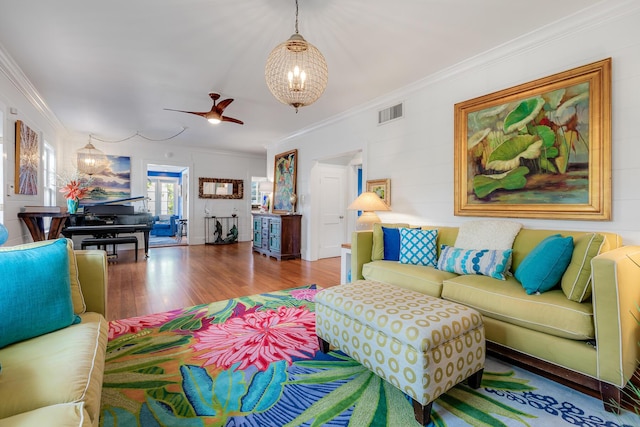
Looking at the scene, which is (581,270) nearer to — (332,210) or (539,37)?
(539,37)

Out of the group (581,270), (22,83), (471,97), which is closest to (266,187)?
(22,83)

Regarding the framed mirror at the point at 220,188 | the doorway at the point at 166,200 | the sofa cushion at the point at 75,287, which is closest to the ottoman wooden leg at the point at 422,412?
the sofa cushion at the point at 75,287

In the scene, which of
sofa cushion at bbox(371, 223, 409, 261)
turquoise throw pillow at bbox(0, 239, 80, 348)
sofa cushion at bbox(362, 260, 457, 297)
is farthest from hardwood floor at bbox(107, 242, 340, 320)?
turquoise throw pillow at bbox(0, 239, 80, 348)

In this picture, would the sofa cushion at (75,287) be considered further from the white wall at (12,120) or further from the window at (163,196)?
the window at (163,196)

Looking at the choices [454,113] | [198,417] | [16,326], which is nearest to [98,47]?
[16,326]

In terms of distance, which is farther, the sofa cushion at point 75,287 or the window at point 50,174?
the window at point 50,174

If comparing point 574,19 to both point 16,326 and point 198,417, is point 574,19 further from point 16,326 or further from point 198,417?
point 16,326

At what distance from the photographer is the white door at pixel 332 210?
234 inches

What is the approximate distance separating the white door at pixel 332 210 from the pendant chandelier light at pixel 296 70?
Answer: 358 centimetres

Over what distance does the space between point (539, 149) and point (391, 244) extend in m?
1.62

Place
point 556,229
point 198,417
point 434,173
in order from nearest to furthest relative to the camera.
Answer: point 198,417, point 556,229, point 434,173

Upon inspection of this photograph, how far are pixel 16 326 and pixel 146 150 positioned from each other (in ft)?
22.6

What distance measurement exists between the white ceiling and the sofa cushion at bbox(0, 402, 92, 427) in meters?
2.58

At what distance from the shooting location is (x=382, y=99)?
4.15m
